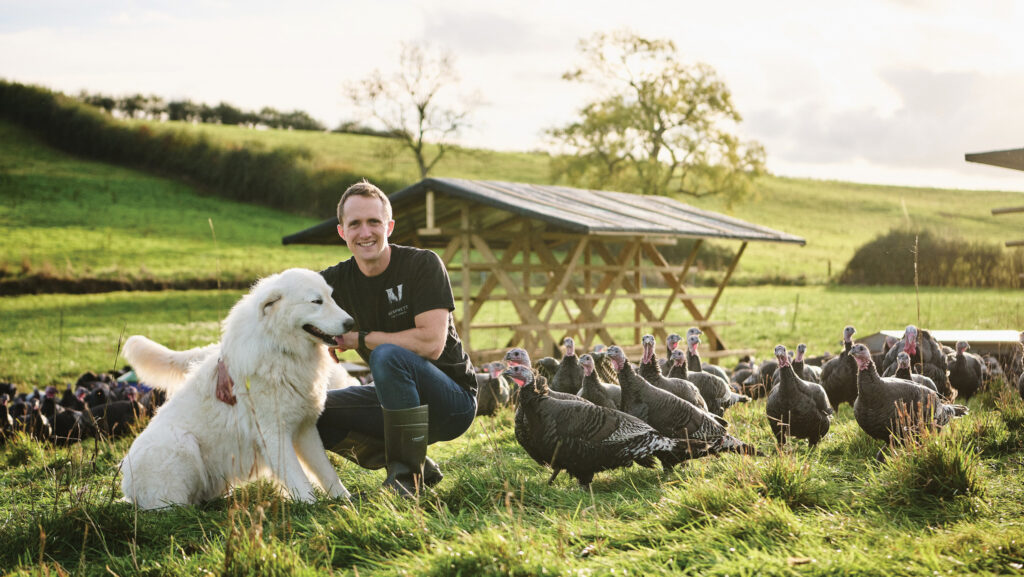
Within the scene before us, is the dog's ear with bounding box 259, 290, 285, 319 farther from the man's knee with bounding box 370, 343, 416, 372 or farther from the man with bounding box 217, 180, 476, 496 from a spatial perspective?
the man's knee with bounding box 370, 343, 416, 372

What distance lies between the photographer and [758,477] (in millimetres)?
4488

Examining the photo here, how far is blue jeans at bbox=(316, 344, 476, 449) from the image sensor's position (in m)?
5.00

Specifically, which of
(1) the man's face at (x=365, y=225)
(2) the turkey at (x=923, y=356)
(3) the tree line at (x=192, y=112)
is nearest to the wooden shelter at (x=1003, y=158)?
(2) the turkey at (x=923, y=356)

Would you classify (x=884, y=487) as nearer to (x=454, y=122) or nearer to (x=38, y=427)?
(x=38, y=427)

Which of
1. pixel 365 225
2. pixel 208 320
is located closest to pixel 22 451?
pixel 365 225

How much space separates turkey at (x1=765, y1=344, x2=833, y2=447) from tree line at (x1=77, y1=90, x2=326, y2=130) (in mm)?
55772

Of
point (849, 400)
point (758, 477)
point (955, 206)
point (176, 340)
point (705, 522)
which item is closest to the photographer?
point (705, 522)

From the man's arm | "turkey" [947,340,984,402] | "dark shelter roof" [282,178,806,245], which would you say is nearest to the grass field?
the man's arm

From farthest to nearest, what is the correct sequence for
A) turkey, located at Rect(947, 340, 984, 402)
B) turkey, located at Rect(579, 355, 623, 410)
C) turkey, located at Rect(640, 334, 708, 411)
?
1. turkey, located at Rect(947, 340, 984, 402)
2. turkey, located at Rect(640, 334, 708, 411)
3. turkey, located at Rect(579, 355, 623, 410)

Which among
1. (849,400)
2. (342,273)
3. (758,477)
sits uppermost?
(342,273)

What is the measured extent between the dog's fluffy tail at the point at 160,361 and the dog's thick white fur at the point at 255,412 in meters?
0.55

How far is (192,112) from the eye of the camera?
6706 cm

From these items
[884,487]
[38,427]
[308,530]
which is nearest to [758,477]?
[884,487]

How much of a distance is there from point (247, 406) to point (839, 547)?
11.9ft
